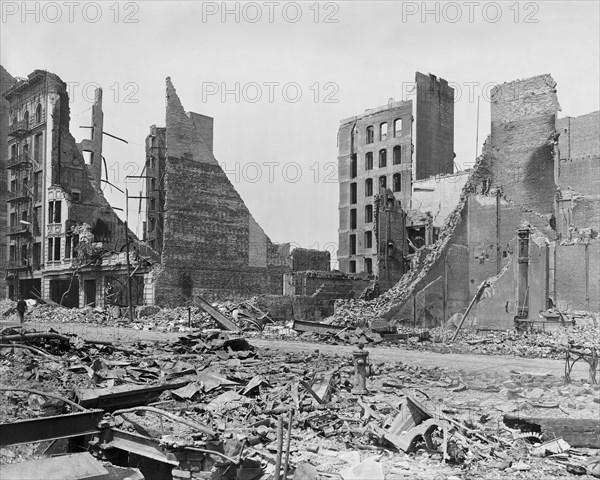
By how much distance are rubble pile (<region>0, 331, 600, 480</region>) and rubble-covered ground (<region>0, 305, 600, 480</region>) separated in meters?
0.02

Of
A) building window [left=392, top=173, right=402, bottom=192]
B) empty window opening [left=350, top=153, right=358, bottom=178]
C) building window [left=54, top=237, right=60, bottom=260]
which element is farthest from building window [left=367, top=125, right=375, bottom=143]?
building window [left=54, top=237, right=60, bottom=260]

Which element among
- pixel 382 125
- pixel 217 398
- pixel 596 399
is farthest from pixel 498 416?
pixel 382 125

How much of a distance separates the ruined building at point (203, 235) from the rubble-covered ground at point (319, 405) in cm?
2018

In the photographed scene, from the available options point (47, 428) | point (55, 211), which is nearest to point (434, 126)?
point (55, 211)

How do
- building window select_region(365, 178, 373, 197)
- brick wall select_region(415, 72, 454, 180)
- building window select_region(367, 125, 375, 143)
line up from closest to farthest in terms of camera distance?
brick wall select_region(415, 72, 454, 180) < building window select_region(365, 178, 373, 197) < building window select_region(367, 125, 375, 143)

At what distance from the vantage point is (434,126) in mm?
50375

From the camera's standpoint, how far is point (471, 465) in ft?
21.1

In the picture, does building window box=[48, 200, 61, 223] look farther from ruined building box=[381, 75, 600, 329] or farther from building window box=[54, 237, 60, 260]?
ruined building box=[381, 75, 600, 329]

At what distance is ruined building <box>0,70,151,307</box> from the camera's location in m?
41.0

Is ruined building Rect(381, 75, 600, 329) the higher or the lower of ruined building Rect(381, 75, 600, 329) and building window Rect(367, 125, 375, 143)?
the lower

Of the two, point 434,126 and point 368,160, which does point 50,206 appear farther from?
point 434,126

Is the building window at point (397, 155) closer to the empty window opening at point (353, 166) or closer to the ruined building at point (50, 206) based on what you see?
the empty window opening at point (353, 166)

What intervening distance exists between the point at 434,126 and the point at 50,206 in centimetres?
3057

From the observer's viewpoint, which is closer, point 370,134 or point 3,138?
point 3,138
